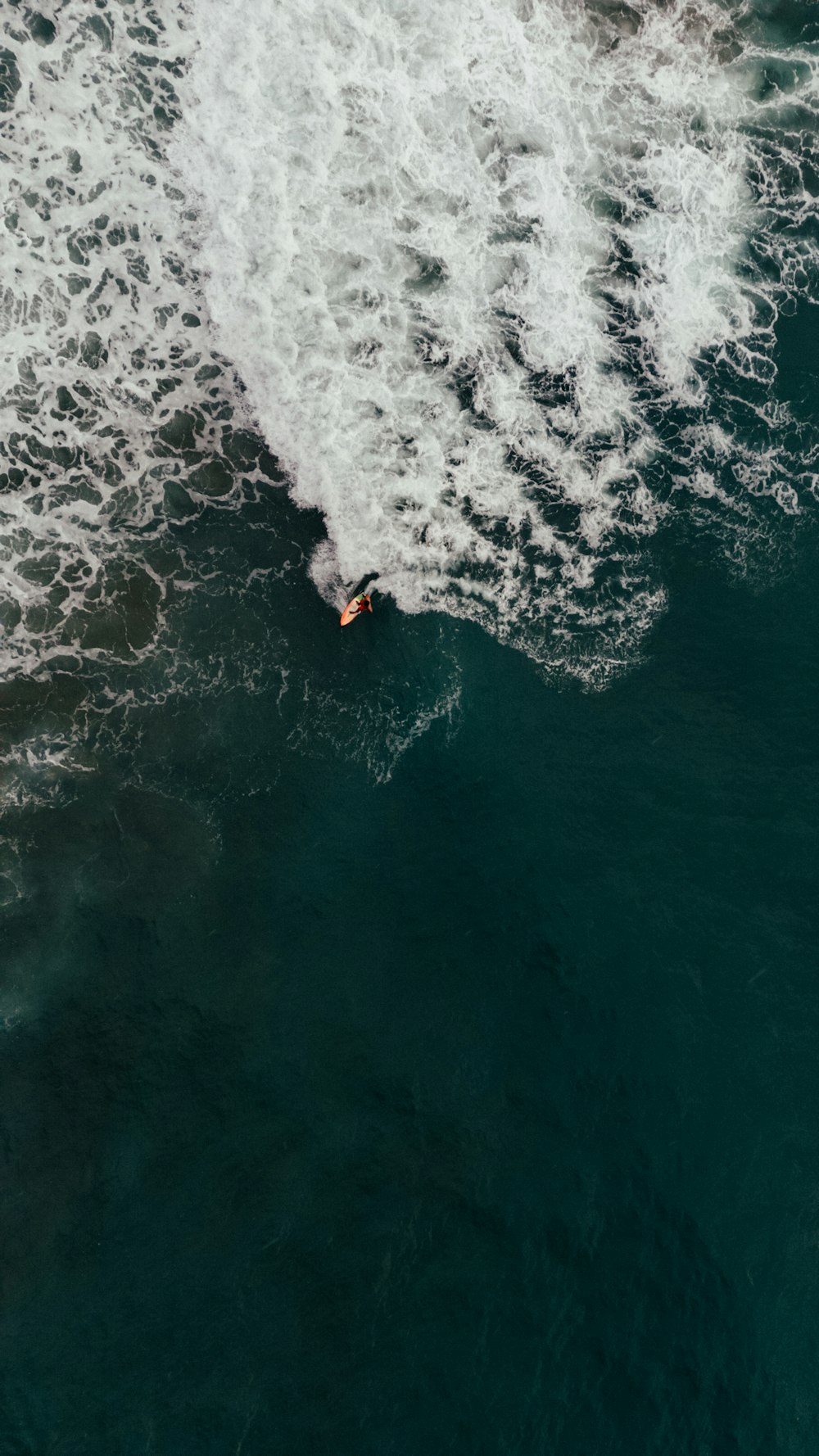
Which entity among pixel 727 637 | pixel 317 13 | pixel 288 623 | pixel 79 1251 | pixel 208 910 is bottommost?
pixel 79 1251

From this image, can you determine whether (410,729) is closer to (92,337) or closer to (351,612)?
(351,612)

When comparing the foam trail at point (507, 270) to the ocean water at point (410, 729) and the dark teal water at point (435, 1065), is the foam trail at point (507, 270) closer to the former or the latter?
the ocean water at point (410, 729)

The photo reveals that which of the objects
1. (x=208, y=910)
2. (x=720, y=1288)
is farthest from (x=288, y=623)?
(x=720, y=1288)

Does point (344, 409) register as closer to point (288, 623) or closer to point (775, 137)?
point (288, 623)

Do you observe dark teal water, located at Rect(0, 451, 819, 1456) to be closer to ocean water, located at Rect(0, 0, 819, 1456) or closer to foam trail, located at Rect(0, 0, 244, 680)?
ocean water, located at Rect(0, 0, 819, 1456)

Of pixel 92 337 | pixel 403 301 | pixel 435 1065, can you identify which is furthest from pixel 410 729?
pixel 92 337
